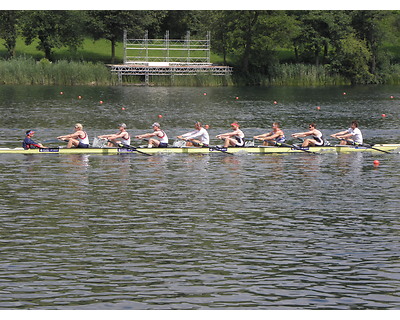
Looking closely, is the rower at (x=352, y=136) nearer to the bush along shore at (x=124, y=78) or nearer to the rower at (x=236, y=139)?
the rower at (x=236, y=139)

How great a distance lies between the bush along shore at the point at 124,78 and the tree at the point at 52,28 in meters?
7.21

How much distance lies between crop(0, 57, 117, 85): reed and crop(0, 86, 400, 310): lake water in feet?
133

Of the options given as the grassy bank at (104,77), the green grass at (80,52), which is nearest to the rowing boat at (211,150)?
the grassy bank at (104,77)

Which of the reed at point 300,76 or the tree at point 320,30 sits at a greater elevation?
the tree at point 320,30

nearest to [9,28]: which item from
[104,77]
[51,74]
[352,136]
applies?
[51,74]

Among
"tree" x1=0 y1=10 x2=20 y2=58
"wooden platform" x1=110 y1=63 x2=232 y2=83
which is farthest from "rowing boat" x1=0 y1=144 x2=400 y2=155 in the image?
"tree" x1=0 y1=10 x2=20 y2=58

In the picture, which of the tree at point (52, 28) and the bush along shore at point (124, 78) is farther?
the tree at point (52, 28)

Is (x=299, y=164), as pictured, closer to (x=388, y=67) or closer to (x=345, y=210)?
(x=345, y=210)

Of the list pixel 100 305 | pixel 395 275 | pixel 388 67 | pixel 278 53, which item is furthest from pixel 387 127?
pixel 278 53

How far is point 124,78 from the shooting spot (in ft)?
311

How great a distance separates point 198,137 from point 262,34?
211 ft

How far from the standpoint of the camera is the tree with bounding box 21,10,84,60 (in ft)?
335

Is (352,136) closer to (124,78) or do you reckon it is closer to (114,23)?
(124,78)

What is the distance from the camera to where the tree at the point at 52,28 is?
10212 centimetres
